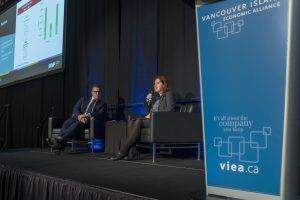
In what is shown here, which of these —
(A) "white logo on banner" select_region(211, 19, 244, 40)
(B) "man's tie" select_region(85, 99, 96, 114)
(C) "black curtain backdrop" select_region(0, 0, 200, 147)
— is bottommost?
(A) "white logo on banner" select_region(211, 19, 244, 40)

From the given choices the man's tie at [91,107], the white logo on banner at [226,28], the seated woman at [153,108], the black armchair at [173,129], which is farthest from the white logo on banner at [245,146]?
the man's tie at [91,107]

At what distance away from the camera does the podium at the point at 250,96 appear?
110 centimetres

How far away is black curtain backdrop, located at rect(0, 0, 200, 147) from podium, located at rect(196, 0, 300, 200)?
319cm

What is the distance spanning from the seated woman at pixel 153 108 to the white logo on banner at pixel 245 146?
284cm

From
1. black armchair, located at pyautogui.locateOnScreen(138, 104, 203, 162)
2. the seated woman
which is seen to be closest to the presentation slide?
the seated woman

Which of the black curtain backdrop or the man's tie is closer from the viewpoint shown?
the black curtain backdrop

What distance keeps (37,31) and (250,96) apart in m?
6.06

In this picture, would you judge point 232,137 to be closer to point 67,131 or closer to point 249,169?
point 249,169

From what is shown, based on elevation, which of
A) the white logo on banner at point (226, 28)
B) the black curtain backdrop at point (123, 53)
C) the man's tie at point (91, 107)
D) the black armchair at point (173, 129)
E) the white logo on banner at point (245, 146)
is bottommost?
the white logo on banner at point (245, 146)

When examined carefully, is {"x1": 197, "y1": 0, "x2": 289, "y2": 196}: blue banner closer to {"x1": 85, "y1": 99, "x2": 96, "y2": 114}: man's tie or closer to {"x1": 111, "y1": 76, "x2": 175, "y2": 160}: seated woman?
{"x1": 111, "y1": 76, "x2": 175, "y2": 160}: seated woman

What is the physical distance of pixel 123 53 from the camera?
5832mm

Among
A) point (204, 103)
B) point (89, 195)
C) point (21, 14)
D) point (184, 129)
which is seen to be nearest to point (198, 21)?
point (204, 103)

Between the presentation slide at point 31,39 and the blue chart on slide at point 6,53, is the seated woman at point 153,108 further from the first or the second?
the blue chart on slide at point 6,53

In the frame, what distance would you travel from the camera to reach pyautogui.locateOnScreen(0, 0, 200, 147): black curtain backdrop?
4.81 metres
